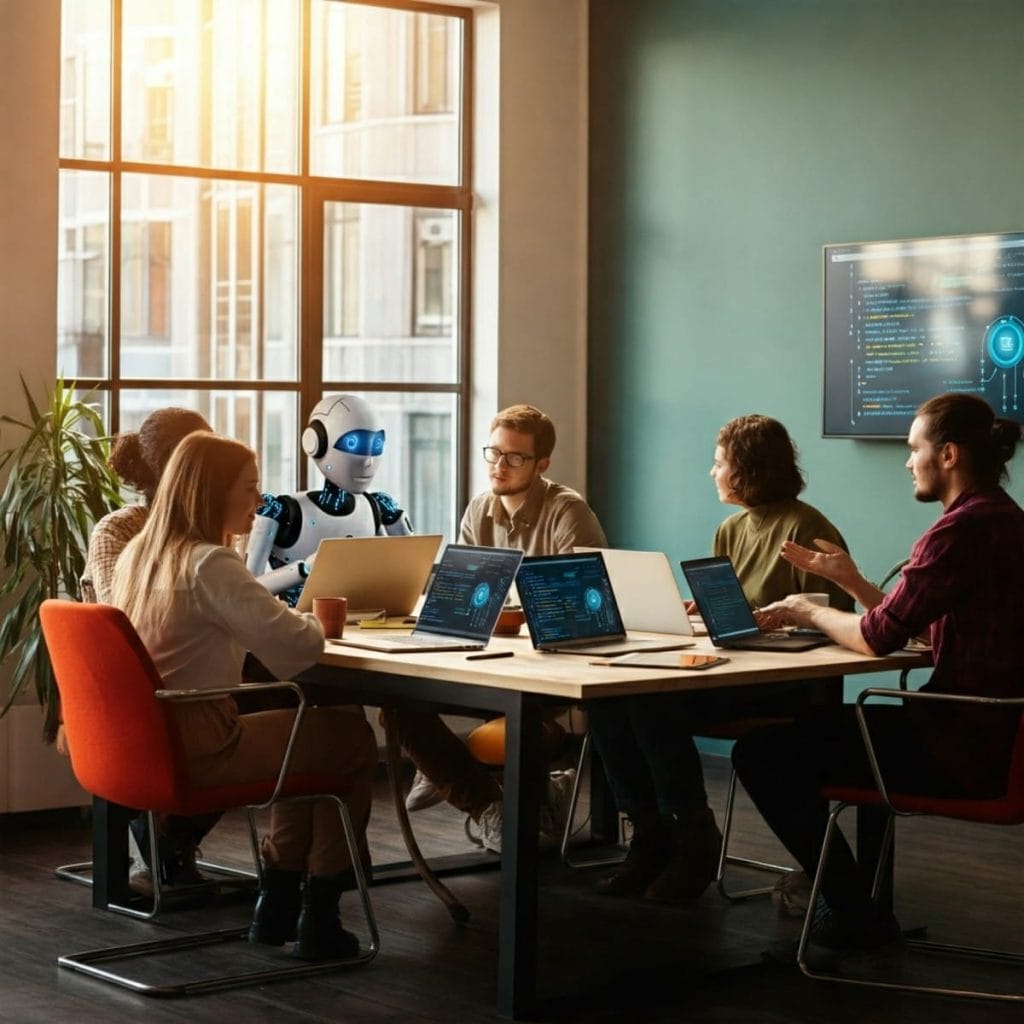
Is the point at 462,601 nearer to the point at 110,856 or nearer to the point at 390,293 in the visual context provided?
the point at 110,856

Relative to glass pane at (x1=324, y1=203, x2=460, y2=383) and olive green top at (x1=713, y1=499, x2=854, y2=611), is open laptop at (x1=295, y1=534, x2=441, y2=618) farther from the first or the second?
glass pane at (x1=324, y1=203, x2=460, y2=383)

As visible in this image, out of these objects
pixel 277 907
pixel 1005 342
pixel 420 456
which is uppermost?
pixel 1005 342

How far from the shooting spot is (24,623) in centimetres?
599

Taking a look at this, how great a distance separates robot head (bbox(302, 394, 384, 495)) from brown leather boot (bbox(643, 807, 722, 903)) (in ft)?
5.56

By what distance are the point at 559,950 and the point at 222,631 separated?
45.6 inches

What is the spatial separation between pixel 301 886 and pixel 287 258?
10.2 feet

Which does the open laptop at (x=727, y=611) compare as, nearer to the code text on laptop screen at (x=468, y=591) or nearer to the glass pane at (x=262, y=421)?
the code text on laptop screen at (x=468, y=591)

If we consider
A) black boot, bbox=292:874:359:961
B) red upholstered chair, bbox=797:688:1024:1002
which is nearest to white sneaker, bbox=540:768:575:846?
black boot, bbox=292:874:359:961

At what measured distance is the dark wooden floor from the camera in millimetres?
4043

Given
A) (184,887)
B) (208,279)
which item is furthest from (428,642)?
(208,279)

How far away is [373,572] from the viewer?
16.3 feet

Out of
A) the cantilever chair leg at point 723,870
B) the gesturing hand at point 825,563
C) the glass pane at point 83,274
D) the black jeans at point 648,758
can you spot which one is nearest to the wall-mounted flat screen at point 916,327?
the cantilever chair leg at point 723,870

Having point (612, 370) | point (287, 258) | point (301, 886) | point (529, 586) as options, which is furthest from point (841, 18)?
point (301, 886)

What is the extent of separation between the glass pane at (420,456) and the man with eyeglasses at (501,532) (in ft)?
5.99
